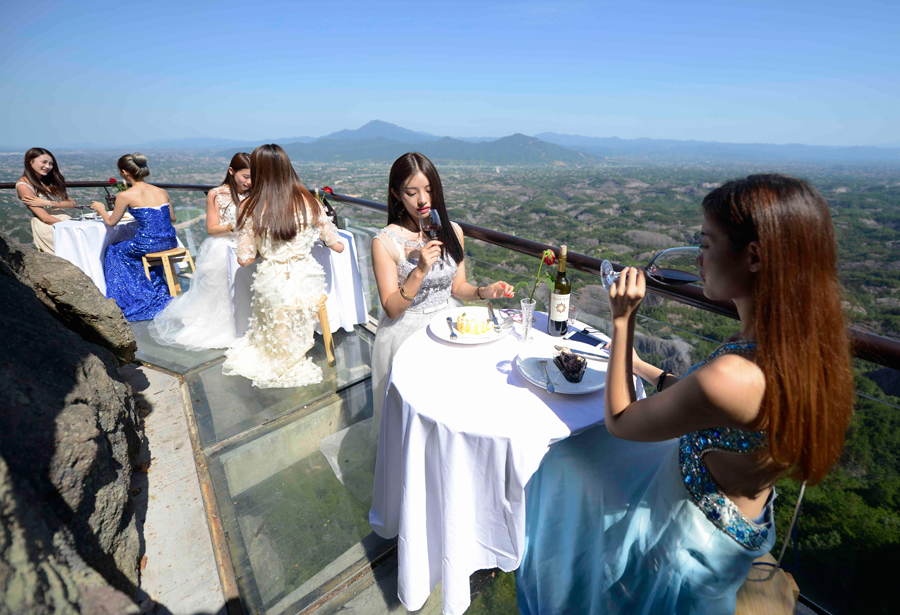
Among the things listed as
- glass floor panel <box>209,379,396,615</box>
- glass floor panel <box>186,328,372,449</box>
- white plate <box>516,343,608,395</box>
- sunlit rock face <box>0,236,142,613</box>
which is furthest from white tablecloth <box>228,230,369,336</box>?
white plate <box>516,343,608,395</box>

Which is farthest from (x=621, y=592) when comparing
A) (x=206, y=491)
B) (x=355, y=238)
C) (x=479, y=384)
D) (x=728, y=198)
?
(x=355, y=238)

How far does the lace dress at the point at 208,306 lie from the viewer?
3854 mm

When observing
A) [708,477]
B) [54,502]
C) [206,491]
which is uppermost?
[708,477]

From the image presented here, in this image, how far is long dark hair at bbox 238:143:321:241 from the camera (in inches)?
119

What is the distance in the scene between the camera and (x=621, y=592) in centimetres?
124

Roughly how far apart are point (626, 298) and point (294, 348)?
2813mm

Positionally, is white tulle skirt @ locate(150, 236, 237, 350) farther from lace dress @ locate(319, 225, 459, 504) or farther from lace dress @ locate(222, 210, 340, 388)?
lace dress @ locate(319, 225, 459, 504)

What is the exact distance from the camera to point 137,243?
15.3 feet

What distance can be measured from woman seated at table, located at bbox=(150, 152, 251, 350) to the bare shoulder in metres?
3.89

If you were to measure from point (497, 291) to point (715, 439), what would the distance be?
50.9 inches

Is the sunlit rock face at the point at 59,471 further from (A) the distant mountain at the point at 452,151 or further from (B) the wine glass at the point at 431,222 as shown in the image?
(A) the distant mountain at the point at 452,151

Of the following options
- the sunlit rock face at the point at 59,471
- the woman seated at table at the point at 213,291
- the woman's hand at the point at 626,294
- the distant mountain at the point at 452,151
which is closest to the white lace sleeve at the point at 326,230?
the woman seated at table at the point at 213,291

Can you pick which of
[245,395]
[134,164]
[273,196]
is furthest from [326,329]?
[134,164]

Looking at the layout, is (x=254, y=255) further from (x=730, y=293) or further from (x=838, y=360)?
(x=838, y=360)
